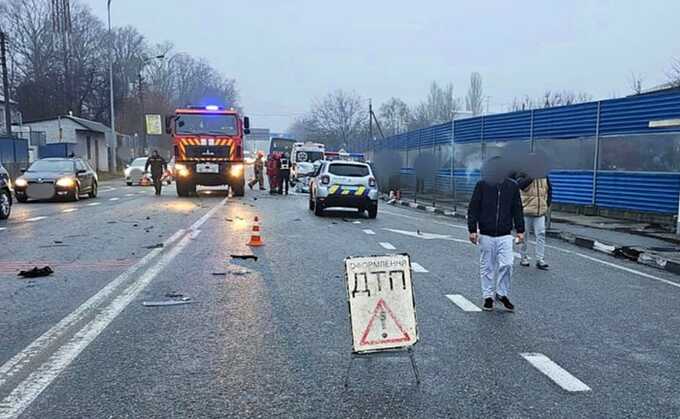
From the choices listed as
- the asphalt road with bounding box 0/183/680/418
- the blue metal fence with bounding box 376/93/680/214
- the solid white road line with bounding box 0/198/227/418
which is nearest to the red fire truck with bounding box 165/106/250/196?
the blue metal fence with bounding box 376/93/680/214

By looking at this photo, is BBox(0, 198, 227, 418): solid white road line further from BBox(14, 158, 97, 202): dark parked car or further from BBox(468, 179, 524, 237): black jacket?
BBox(14, 158, 97, 202): dark parked car

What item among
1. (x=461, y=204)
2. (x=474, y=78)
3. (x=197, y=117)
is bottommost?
(x=461, y=204)

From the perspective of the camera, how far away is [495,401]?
13.7ft

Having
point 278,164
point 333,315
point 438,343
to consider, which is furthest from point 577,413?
point 278,164

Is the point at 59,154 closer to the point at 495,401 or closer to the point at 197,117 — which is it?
the point at 197,117

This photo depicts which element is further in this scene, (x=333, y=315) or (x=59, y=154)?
(x=59, y=154)

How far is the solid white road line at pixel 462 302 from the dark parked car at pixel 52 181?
18039 mm

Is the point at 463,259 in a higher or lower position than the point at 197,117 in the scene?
lower

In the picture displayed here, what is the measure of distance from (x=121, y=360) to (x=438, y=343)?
268 cm

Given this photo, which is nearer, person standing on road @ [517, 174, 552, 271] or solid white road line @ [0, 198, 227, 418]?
solid white road line @ [0, 198, 227, 418]

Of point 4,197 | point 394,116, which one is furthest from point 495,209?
point 394,116

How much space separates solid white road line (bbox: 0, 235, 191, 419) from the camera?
159 inches

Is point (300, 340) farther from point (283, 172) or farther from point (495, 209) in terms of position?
point (283, 172)

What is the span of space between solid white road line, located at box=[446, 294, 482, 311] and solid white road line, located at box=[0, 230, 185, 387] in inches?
157
